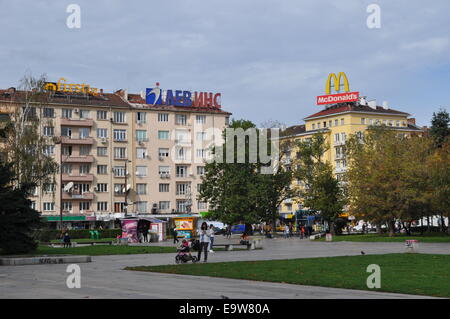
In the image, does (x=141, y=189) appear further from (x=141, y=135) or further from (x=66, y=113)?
(x=66, y=113)

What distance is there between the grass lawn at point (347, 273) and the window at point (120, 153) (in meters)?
75.6

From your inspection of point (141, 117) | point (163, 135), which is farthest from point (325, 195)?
point (141, 117)

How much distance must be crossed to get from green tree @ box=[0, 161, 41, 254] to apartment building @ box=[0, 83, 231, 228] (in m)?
57.9

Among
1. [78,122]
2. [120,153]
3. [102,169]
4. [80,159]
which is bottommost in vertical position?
[102,169]

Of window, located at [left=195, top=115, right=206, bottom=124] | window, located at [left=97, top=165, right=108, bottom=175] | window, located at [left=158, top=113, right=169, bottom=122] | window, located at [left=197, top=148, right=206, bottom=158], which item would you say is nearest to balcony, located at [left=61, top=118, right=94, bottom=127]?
window, located at [left=97, top=165, right=108, bottom=175]

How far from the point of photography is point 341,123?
399ft

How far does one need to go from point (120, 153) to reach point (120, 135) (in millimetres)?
2687

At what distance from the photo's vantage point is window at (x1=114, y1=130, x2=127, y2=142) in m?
101

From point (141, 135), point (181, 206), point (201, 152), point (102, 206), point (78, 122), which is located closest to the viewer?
point (78, 122)

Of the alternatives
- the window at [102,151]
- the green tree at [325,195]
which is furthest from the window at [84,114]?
the green tree at [325,195]

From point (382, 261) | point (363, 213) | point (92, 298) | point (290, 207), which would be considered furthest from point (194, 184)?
point (92, 298)
